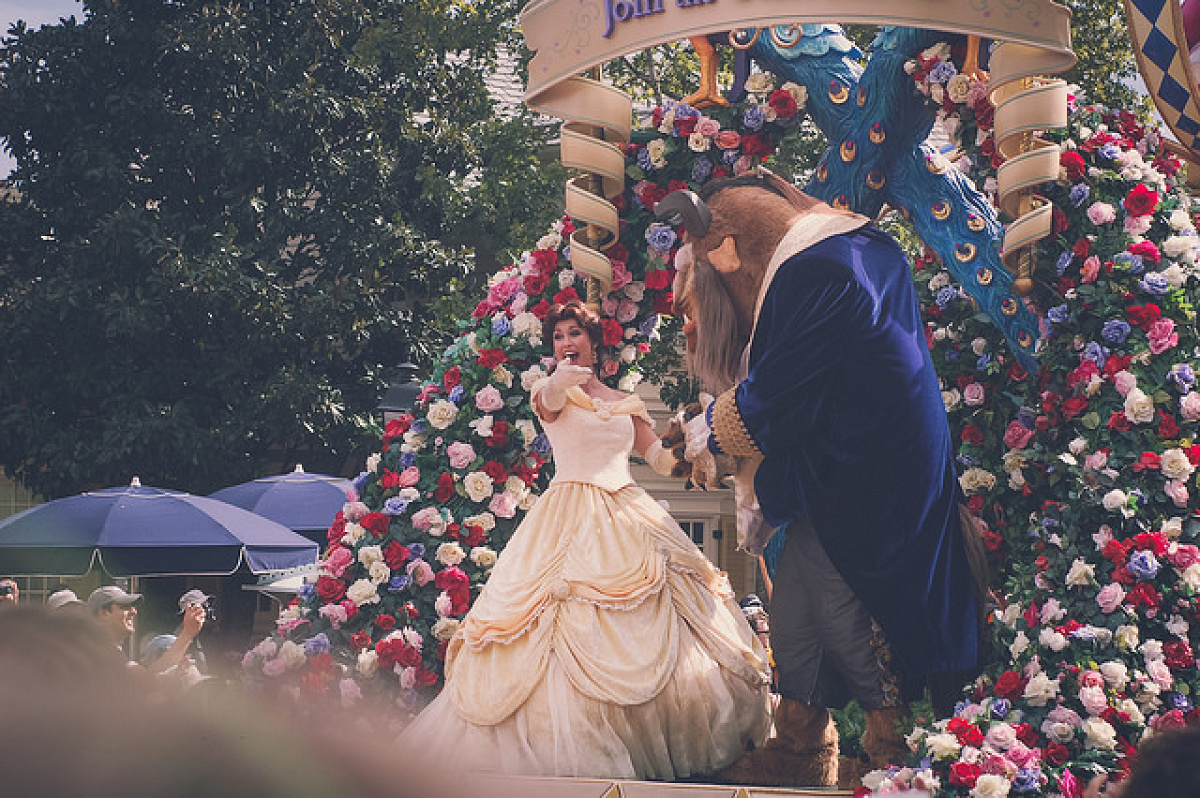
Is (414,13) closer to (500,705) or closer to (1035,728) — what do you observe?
(500,705)

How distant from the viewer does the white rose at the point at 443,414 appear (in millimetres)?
7035

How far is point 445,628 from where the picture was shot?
670cm

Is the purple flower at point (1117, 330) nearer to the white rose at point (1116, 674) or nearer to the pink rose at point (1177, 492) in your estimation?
the pink rose at point (1177, 492)

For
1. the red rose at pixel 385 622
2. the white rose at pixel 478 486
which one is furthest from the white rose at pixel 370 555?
the white rose at pixel 478 486

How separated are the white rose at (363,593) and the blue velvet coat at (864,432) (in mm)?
2451

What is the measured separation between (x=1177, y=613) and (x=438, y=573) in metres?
3.48

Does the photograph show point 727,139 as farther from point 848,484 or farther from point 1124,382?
point 1124,382

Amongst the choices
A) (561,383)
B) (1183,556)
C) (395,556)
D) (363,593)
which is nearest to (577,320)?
(561,383)

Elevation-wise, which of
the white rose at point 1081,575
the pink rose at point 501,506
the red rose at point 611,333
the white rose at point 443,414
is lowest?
the white rose at point 1081,575

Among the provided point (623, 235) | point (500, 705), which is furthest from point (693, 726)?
point (623, 235)

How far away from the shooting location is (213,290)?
14.2m

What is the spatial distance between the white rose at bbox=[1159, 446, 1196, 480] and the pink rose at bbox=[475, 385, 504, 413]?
3224 mm

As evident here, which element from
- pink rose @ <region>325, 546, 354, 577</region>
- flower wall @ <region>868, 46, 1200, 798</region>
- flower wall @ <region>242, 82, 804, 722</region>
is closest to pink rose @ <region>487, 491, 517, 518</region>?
flower wall @ <region>242, 82, 804, 722</region>

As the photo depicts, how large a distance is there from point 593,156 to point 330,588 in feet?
8.30
